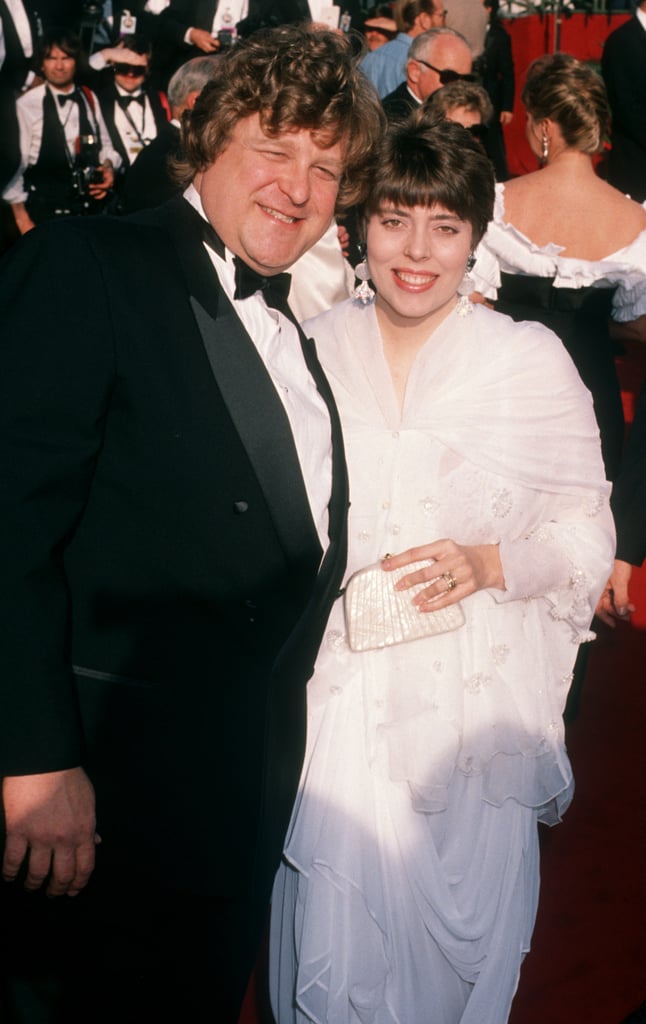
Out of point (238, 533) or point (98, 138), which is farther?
point (98, 138)

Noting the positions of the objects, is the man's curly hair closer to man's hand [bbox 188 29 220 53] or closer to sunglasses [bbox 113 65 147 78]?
man's hand [bbox 188 29 220 53]

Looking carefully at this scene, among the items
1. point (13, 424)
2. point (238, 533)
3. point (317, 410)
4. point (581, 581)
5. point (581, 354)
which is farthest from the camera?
point (581, 354)

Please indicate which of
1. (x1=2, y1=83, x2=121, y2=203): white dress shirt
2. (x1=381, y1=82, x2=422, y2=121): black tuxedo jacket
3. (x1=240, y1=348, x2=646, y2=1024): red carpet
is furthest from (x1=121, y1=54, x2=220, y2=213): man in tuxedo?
(x1=2, y1=83, x2=121, y2=203): white dress shirt

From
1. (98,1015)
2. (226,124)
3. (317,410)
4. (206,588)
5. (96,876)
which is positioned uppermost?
(226,124)

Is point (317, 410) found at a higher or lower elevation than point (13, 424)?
lower

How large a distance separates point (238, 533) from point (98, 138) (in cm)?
650

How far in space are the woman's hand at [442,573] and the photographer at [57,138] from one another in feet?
19.4

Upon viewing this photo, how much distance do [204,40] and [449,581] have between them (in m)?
6.87

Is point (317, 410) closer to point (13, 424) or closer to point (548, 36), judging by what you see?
point (13, 424)

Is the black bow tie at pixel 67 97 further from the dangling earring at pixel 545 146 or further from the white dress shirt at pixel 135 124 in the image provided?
the dangling earring at pixel 545 146

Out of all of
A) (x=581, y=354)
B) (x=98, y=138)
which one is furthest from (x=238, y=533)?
(x=98, y=138)

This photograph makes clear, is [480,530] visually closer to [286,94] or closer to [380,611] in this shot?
[380,611]

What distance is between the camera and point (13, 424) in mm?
1634

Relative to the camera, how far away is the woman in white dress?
229 centimetres
